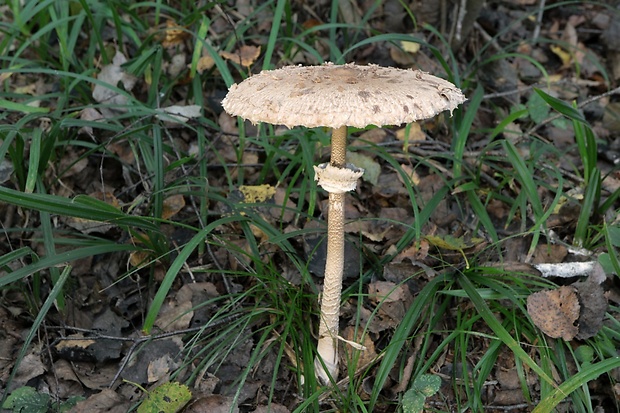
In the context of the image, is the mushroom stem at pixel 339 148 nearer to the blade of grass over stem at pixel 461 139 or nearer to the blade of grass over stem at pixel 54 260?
the blade of grass over stem at pixel 54 260

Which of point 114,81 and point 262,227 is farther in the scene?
point 114,81

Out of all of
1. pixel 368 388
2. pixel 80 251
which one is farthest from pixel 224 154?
pixel 368 388

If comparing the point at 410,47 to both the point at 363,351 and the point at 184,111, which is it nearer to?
the point at 184,111

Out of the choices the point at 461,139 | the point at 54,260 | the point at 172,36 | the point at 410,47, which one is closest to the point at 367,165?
the point at 461,139

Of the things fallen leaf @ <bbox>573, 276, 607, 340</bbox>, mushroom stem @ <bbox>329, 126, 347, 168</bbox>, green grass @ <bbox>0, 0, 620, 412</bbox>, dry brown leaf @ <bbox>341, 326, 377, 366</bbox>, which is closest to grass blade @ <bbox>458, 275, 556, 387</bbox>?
green grass @ <bbox>0, 0, 620, 412</bbox>

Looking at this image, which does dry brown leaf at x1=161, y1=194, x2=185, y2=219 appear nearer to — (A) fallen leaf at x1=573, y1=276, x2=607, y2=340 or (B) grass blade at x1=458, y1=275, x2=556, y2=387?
(B) grass blade at x1=458, y1=275, x2=556, y2=387

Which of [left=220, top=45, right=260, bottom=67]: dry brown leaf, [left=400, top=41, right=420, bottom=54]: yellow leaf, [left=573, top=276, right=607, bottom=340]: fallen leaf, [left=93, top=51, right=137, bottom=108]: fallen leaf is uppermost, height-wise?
[left=220, top=45, right=260, bottom=67]: dry brown leaf
